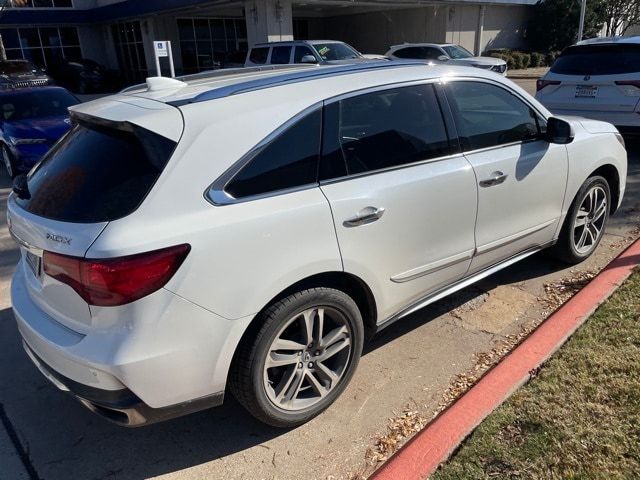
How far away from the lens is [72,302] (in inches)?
92.8

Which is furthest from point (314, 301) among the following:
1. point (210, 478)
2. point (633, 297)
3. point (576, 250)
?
point (576, 250)

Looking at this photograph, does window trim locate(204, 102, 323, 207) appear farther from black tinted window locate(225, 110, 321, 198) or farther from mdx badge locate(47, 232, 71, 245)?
mdx badge locate(47, 232, 71, 245)

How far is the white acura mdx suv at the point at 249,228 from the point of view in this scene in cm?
225

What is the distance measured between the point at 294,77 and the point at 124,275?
145 centimetres

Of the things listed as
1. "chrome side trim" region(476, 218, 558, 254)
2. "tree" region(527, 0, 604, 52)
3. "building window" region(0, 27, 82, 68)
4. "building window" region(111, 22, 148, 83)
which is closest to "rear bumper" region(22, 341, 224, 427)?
"chrome side trim" region(476, 218, 558, 254)

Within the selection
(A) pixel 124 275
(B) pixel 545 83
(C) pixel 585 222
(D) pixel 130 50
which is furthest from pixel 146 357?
(D) pixel 130 50

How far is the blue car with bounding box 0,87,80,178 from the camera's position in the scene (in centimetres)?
859

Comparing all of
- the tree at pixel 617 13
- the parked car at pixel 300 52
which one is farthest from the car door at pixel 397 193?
the tree at pixel 617 13

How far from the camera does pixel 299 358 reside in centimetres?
277

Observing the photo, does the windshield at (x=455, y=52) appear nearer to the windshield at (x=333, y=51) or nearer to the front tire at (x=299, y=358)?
the windshield at (x=333, y=51)

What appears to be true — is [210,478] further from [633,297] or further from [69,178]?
[633,297]

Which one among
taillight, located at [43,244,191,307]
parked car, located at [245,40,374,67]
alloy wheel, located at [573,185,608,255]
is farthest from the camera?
parked car, located at [245,40,374,67]

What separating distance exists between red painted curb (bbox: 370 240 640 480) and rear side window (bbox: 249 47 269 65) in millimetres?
13853

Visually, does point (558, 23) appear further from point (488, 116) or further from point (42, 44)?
point (488, 116)
